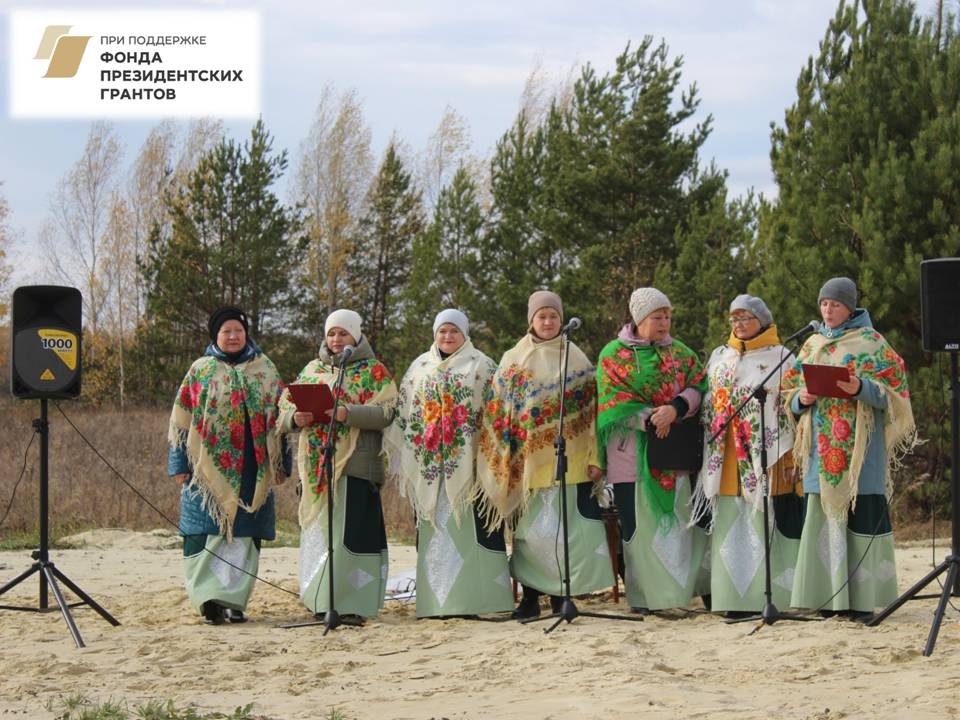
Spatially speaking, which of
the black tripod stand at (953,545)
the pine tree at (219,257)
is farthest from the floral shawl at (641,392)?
the pine tree at (219,257)

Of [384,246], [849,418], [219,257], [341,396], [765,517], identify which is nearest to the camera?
[765,517]

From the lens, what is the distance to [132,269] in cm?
3547

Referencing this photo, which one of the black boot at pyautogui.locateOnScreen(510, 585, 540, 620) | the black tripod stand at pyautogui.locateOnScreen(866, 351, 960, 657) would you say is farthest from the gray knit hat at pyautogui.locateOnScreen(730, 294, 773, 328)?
the black boot at pyautogui.locateOnScreen(510, 585, 540, 620)

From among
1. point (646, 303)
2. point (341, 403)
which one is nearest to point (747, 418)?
point (646, 303)

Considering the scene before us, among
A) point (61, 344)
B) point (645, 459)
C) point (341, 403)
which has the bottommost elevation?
point (645, 459)

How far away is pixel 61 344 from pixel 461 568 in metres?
2.72

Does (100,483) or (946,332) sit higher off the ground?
(946,332)

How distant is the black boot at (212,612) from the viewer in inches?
285

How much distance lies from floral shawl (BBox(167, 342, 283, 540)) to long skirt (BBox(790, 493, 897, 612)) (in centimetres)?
317

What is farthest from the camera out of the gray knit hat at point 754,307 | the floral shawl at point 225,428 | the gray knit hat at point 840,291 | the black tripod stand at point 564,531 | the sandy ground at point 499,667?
the floral shawl at point 225,428

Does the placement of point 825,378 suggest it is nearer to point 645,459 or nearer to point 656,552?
point 645,459

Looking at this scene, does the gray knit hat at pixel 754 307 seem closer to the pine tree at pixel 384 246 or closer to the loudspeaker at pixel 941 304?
the loudspeaker at pixel 941 304

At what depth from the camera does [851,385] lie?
6391 mm

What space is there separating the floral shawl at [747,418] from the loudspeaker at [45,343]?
3.75 meters
